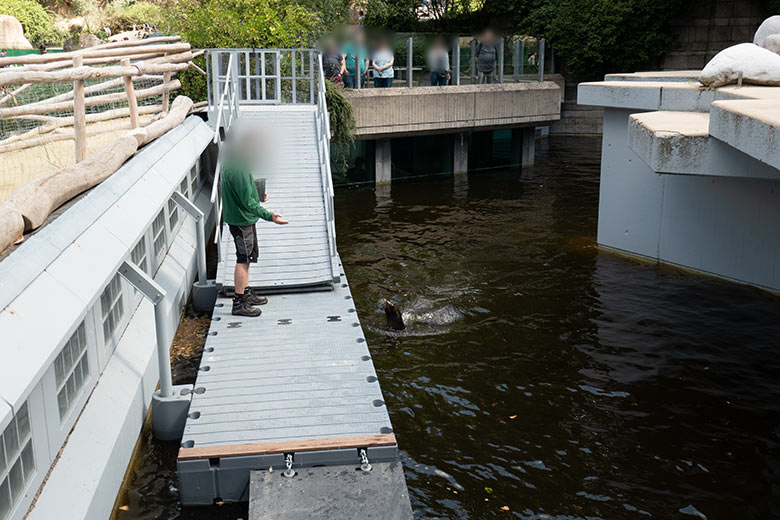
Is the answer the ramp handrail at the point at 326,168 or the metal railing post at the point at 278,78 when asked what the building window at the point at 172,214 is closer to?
the ramp handrail at the point at 326,168

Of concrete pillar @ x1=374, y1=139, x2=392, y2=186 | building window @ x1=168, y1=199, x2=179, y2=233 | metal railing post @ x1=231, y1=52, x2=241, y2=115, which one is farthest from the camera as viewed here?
concrete pillar @ x1=374, y1=139, x2=392, y2=186

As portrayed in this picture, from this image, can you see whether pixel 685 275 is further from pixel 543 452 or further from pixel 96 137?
pixel 96 137

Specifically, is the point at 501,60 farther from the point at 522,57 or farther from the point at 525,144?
the point at 525,144

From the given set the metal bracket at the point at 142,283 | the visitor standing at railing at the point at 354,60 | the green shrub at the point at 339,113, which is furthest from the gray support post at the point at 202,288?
the visitor standing at railing at the point at 354,60

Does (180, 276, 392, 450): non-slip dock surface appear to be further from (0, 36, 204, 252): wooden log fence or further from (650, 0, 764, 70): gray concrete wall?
(650, 0, 764, 70): gray concrete wall

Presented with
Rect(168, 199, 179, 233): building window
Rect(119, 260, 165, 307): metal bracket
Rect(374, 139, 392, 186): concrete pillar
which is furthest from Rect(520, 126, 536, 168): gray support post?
Rect(119, 260, 165, 307): metal bracket

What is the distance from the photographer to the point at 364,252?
1525 cm

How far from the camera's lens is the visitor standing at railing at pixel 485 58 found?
22875 millimetres

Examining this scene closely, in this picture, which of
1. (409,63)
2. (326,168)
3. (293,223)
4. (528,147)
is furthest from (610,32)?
(293,223)

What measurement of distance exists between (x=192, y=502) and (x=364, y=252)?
922 centimetres

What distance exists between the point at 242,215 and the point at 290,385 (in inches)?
102

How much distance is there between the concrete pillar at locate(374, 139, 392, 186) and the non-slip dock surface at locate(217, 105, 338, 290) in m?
7.25

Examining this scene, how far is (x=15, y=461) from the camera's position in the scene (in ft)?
15.8

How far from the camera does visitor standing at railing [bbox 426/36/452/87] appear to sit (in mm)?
22219
